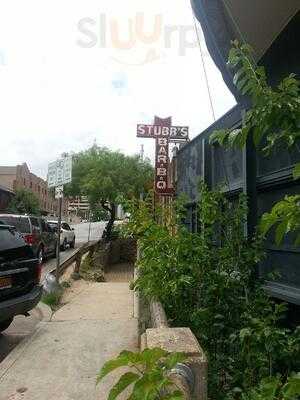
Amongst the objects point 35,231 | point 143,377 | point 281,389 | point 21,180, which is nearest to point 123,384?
point 143,377

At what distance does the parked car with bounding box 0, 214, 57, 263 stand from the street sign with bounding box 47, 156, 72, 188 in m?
5.08

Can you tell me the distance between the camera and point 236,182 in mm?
5703

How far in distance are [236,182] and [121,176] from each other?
25099 millimetres

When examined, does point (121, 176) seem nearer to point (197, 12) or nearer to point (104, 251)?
point (104, 251)

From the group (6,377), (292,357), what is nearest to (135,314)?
(6,377)

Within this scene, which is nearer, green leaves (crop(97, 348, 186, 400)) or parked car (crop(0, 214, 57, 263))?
green leaves (crop(97, 348, 186, 400))

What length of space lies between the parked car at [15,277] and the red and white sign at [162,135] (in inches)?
279

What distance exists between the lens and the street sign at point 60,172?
11.7 meters

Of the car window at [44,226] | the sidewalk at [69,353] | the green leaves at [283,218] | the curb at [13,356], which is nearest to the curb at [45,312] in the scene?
the sidewalk at [69,353]

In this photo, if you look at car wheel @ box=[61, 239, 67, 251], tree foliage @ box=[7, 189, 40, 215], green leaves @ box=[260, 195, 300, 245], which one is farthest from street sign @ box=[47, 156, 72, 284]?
tree foliage @ box=[7, 189, 40, 215]

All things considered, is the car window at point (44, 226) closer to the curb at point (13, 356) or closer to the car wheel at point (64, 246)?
the car wheel at point (64, 246)

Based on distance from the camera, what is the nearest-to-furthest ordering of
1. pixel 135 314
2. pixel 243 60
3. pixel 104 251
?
pixel 243 60 → pixel 135 314 → pixel 104 251

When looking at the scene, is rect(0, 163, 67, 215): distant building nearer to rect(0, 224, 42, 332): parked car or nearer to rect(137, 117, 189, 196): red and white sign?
rect(137, 117, 189, 196): red and white sign

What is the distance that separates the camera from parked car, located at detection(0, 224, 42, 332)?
6.42 m
